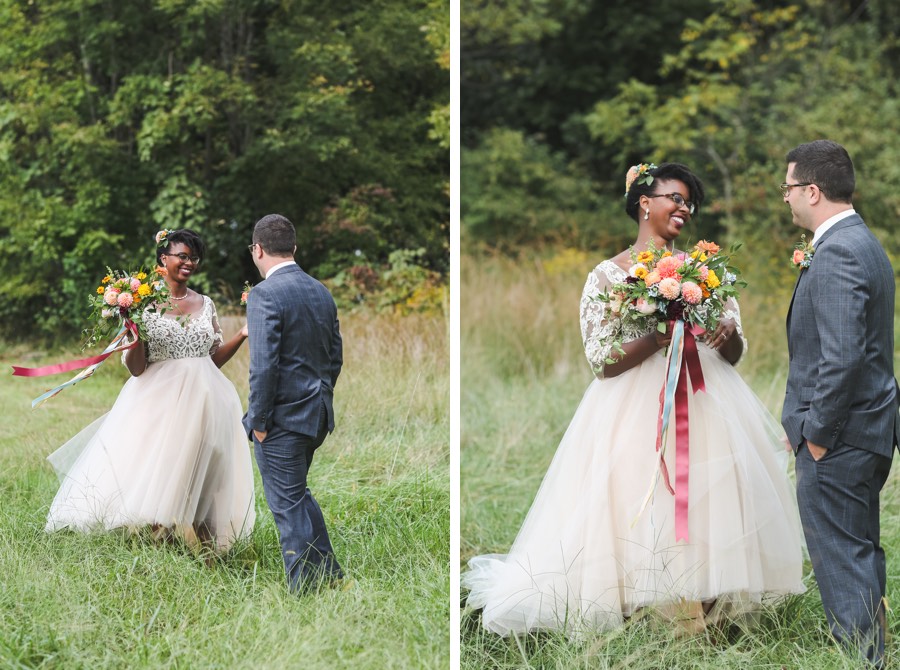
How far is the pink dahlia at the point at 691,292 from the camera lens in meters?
3.78

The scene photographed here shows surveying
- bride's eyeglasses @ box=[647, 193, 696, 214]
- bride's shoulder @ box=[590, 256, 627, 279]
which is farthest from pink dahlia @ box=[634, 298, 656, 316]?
bride's eyeglasses @ box=[647, 193, 696, 214]

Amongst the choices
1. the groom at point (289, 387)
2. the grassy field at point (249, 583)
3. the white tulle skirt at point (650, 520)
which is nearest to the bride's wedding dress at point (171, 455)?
the grassy field at point (249, 583)

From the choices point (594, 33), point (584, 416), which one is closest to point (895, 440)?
point (584, 416)

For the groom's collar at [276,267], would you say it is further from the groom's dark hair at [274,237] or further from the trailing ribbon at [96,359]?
the trailing ribbon at [96,359]

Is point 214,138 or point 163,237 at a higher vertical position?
point 214,138

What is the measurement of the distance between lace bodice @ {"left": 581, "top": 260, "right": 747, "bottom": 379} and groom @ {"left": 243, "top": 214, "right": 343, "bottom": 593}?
121cm

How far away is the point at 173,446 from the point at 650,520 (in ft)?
7.72

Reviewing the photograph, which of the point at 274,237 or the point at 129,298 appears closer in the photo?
the point at 274,237

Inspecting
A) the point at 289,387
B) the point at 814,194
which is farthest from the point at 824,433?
the point at 289,387

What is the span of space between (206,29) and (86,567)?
27.2 ft

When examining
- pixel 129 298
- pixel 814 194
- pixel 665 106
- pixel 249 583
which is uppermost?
pixel 665 106

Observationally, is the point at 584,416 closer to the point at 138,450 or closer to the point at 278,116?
the point at 138,450

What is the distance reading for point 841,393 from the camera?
3.66 metres

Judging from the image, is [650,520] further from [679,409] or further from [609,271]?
[609,271]
